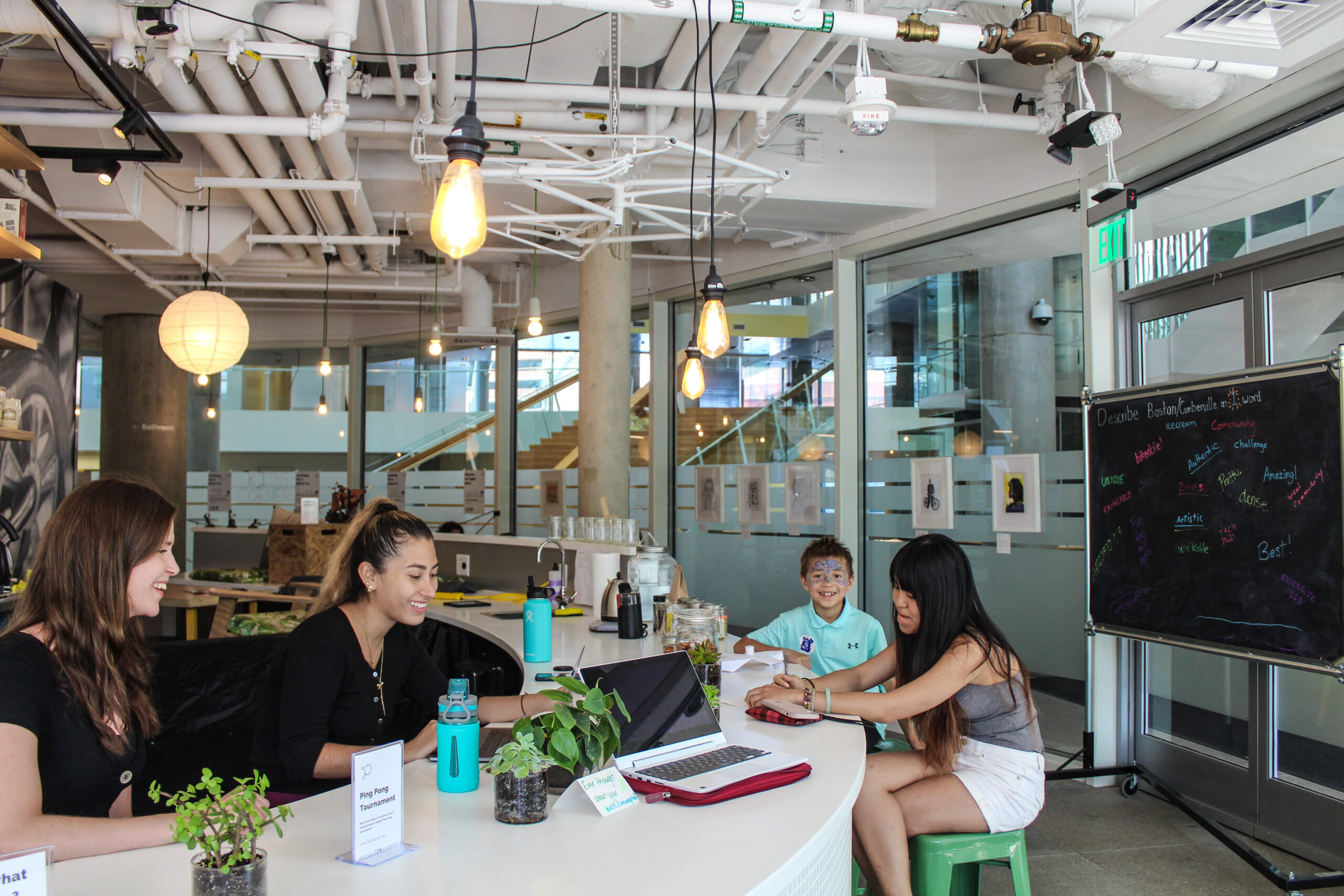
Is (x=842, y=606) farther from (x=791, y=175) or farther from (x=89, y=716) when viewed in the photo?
(x=791, y=175)

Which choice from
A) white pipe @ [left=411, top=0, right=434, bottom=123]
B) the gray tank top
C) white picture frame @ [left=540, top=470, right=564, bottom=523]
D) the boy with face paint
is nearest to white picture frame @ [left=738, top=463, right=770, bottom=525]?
white picture frame @ [left=540, top=470, right=564, bottom=523]

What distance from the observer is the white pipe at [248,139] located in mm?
4004

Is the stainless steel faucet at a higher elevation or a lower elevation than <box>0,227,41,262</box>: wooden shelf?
lower

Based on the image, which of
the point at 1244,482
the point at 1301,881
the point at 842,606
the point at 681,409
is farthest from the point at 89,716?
the point at 681,409

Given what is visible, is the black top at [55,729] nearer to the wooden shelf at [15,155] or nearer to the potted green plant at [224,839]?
the potted green plant at [224,839]

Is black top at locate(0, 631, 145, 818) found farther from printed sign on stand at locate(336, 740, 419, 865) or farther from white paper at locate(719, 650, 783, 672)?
white paper at locate(719, 650, 783, 672)

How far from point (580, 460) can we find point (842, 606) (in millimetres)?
3560

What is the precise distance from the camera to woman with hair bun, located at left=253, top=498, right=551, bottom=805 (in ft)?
6.88

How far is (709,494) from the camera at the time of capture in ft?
23.6

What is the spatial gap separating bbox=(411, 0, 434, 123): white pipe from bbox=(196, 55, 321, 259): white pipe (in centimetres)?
81

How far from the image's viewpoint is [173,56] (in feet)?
11.4

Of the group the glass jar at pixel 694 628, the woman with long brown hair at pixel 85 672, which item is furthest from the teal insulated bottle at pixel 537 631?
the woman with long brown hair at pixel 85 672

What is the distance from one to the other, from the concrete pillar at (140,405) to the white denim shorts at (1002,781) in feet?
29.0

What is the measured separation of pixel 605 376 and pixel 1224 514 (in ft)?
13.4
